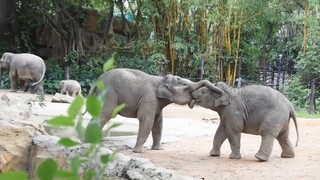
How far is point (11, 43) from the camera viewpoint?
20.9m

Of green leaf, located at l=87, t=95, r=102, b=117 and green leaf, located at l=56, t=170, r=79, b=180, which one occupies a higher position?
green leaf, located at l=87, t=95, r=102, b=117

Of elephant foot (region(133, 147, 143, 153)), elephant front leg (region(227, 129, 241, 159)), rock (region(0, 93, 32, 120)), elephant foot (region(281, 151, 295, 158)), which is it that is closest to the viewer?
rock (region(0, 93, 32, 120))

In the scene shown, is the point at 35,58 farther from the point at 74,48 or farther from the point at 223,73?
the point at 223,73

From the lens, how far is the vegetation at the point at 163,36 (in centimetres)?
1898

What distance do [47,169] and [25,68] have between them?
15.8 meters

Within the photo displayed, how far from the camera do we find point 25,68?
16.0m

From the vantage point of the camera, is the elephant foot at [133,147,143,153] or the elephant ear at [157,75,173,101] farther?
the elephant ear at [157,75,173,101]

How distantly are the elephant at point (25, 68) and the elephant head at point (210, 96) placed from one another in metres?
9.58

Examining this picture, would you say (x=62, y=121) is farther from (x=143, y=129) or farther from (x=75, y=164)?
(x=143, y=129)

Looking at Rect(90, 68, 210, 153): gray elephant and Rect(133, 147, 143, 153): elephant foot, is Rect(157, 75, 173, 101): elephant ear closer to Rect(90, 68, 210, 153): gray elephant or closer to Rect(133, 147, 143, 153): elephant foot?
Rect(90, 68, 210, 153): gray elephant

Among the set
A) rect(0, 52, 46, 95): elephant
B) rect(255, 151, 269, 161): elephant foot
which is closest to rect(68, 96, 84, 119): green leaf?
rect(255, 151, 269, 161): elephant foot

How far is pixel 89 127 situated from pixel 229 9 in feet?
60.6

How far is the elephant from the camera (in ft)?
52.5

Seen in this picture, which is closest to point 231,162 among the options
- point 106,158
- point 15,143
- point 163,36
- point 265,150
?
point 265,150
